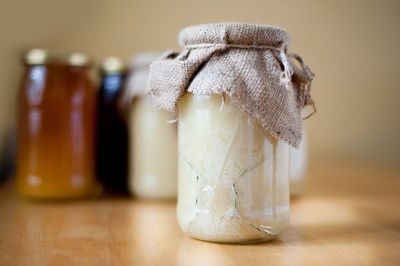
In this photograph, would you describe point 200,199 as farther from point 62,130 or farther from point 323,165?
point 323,165

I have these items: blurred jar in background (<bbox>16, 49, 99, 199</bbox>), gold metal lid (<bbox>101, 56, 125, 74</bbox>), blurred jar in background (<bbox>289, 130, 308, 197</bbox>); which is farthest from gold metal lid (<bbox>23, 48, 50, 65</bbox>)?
blurred jar in background (<bbox>289, 130, 308, 197</bbox>)

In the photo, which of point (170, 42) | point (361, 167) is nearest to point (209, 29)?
point (170, 42)

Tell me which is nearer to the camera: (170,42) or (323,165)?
(170,42)

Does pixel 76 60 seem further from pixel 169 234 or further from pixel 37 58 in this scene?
pixel 169 234

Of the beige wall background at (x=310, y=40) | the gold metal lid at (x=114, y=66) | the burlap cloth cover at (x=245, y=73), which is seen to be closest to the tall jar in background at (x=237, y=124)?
the burlap cloth cover at (x=245, y=73)

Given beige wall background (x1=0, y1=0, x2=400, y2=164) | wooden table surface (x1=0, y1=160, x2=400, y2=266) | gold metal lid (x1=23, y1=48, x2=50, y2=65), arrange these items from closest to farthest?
1. wooden table surface (x1=0, y1=160, x2=400, y2=266)
2. gold metal lid (x1=23, y1=48, x2=50, y2=65)
3. beige wall background (x1=0, y1=0, x2=400, y2=164)

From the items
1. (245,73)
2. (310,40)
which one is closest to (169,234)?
(245,73)

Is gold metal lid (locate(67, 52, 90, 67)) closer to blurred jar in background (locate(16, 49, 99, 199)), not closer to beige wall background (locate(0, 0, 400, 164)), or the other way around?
blurred jar in background (locate(16, 49, 99, 199))
